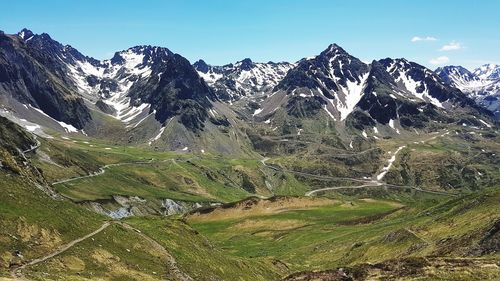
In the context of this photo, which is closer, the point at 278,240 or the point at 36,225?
the point at 36,225

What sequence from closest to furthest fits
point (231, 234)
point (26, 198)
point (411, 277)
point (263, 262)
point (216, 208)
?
point (411, 277)
point (26, 198)
point (263, 262)
point (231, 234)
point (216, 208)

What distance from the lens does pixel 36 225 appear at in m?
56.3

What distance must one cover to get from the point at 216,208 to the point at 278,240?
60.6 metres

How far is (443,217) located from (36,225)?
7100 cm

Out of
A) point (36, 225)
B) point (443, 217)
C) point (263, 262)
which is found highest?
point (36, 225)

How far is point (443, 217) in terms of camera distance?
9400 cm

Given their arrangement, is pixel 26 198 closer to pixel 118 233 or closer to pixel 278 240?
pixel 118 233

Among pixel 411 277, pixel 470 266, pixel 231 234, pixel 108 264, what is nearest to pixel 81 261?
pixel 108 264

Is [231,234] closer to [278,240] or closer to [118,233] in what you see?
[278,240]

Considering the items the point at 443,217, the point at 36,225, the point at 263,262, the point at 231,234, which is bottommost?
the point at 231,234

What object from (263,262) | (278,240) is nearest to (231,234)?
(278,240)

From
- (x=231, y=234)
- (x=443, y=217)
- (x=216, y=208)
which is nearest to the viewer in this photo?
(x=443, y=217)

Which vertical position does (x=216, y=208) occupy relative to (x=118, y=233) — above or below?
below

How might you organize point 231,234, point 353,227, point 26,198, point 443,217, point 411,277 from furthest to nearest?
point 231,234 → point 353,227 → point 443,217 → point 26,198 → point 411,277
